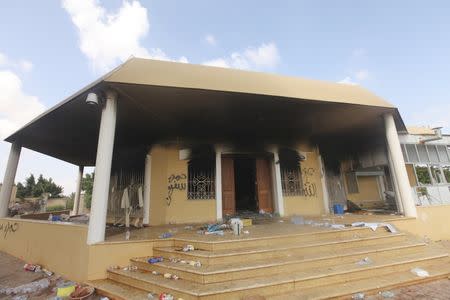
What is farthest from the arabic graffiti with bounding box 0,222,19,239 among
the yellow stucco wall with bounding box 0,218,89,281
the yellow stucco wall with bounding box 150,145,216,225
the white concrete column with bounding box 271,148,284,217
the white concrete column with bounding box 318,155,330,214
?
the white concrete column with bounding box 318,155,330,214

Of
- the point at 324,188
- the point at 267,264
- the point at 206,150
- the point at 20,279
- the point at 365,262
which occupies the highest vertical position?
the point at 206,150

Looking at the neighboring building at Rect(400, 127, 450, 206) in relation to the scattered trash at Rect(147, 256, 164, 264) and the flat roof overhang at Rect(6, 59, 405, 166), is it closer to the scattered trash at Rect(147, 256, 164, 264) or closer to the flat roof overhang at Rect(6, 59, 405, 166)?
the flat roof overhang at Rect(6, 59, 405, 166)

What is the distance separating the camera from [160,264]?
3451 mm

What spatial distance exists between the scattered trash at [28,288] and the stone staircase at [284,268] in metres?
1.12

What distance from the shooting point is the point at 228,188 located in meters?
7.52

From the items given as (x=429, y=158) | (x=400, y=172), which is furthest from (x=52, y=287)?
(x=429, y=158)

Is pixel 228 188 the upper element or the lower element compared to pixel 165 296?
upper

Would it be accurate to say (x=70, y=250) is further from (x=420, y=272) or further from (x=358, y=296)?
(x=420, y=272)

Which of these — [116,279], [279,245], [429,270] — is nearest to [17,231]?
[116,279]

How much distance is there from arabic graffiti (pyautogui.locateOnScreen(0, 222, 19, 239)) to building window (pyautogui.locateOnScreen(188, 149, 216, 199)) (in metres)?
4.91

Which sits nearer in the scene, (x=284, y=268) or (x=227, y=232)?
(x=284, y=268)

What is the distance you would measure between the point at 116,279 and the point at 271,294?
246 cm

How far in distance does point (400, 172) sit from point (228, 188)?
16.0 ft

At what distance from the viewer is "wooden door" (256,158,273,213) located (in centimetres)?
771
